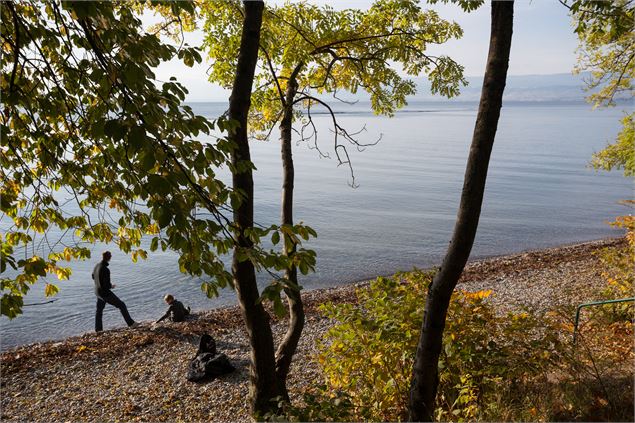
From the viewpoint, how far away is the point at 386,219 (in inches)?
1105

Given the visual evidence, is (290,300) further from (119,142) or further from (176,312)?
(176,312)

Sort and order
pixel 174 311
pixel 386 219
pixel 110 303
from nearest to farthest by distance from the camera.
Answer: pixel 110 303 → pixel 174 311 → pixel 386 219

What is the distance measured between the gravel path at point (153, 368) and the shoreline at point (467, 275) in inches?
5.2

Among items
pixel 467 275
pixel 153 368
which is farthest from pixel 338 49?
pixel 467 275

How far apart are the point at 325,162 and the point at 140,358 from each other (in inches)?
1666

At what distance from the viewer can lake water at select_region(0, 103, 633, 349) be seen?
16869 mm

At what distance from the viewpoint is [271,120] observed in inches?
388

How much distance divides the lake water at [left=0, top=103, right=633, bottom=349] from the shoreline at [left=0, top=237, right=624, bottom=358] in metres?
0.67

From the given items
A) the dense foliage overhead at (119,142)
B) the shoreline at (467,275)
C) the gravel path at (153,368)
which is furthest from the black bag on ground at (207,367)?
the dense foliage overhead at (119,142)

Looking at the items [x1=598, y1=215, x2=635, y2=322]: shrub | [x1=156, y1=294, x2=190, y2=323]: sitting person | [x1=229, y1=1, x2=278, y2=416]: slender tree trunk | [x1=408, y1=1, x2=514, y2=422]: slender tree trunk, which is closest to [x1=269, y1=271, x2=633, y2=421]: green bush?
[x1=408, y1=1, x2=514, y2=422]: slender tree trunk

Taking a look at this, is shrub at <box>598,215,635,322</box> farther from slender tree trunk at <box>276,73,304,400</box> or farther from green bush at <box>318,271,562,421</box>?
slender tree trunk at <box>276,73,304,400</box>

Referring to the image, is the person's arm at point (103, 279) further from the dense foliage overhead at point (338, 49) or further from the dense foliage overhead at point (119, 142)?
the dense foliage overhead at point (119, 142)

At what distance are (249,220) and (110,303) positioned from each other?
9.85 meters

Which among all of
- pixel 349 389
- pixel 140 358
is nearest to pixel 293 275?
pixel 349 389
